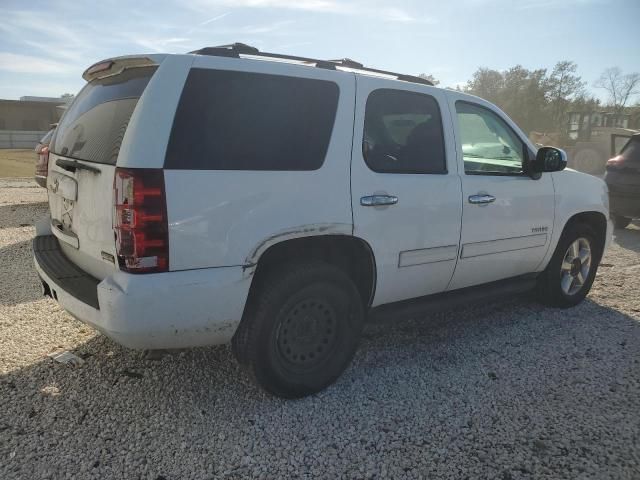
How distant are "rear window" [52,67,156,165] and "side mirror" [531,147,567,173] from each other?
302 cm

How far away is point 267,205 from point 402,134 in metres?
1.25

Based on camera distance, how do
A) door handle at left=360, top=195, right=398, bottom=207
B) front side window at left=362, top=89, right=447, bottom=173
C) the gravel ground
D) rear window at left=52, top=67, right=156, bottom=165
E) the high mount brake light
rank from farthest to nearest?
1. front side window at left=362, top=89, right=447, bottom=173
2. door handle at left=360, top=195, right=398, bottom=207
3. the high mount brake light
4. rear window at left=52, top=67, right=156, bottom=165
5. the gravel ground

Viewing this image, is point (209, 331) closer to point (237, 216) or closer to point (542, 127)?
point (237, 216)

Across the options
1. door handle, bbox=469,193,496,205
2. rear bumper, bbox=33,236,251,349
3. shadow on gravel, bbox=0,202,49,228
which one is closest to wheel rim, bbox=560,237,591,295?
door handle, bbox=469,193,496,205

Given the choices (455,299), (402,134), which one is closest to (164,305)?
(402,134)

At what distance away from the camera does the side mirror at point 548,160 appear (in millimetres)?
4082

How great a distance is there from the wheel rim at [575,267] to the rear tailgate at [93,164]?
3968 mm

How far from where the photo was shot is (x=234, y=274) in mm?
2645

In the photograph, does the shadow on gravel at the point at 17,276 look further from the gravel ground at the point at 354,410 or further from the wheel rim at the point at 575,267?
the wheel rim at the point at 575,267

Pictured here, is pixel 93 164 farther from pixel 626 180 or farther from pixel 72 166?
pixel 626 180

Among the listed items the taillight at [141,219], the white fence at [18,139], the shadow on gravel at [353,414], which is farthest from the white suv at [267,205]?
the white fence at [18,139]

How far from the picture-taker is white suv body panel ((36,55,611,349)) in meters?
2.47

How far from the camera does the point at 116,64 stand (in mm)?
2920

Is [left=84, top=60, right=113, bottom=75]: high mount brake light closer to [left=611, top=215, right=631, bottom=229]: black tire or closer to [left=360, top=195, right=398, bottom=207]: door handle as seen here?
[left=360, top=195, right=398, bottom=207]: door handle
